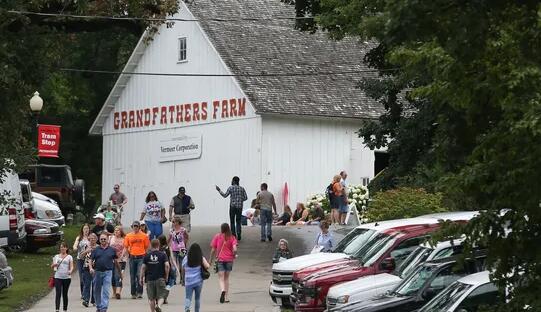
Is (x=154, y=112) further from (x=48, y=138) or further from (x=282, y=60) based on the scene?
(x=48, y=138)

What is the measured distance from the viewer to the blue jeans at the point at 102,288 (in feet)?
84.7

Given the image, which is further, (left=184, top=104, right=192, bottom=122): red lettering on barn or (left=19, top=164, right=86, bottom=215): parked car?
(left=19, top=164, right=86, bottom=215): parked car

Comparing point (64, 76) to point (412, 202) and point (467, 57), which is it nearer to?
point (412, 202)

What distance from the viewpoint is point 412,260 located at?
68.8 ft

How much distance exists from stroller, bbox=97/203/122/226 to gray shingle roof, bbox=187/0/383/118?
9.13 m

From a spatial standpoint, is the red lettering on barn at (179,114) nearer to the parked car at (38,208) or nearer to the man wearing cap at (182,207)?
the parked car at (38,208)

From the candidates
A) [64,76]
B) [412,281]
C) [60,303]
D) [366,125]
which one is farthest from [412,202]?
[64,76]

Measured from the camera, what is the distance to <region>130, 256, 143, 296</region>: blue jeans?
2958cm

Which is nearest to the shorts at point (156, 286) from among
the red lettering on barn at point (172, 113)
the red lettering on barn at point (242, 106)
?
the red lettering on barn at point (242, 106)

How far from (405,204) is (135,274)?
6.55m

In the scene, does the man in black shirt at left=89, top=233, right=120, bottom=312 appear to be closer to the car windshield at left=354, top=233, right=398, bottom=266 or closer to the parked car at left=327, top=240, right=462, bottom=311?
the car windshield at left=354, top=233, right=398, bottom=266

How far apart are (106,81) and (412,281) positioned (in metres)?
52.1

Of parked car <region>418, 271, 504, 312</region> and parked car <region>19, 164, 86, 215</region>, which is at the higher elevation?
parked car <region>19, 164, 86, 215</region>

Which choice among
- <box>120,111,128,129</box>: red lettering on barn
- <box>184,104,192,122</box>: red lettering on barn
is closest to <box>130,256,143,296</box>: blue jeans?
<box>184,104,192,122</box>: red lettering on barn
